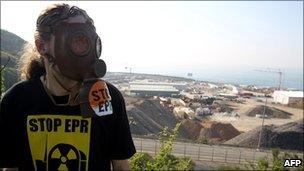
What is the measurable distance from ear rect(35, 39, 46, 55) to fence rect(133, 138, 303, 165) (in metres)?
27.4

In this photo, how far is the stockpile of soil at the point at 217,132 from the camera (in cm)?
4945

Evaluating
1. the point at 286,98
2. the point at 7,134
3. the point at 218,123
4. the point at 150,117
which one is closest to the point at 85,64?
the point at 7,134

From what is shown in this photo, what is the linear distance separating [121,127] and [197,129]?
162 ft

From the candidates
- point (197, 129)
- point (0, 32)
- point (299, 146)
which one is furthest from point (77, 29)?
point (0, 32)

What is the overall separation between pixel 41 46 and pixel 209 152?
3191cm

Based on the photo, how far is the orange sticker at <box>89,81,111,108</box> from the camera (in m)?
2.06

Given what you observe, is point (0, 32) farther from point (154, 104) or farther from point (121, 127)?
point (121, 127)

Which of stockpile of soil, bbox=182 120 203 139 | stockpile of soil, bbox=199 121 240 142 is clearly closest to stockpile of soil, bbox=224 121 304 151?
stockpile of soil, bbox=199 121 240 142

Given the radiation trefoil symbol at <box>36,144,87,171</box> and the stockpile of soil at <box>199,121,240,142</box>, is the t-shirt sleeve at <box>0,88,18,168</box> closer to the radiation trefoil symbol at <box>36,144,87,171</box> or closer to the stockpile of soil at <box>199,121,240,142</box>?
the radiation trefoil symbol at <box>36,144,87,171</box>

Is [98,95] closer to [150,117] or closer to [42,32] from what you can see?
[42,32]

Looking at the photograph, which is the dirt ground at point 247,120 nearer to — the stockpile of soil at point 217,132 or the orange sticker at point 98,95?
the stockpile of soil at point 217,132

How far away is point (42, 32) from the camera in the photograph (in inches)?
86.7

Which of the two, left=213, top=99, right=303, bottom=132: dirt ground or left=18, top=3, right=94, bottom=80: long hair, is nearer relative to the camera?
left=18, top=3, right=94, bottom=80: long hair

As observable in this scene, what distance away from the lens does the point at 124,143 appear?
225 cm
